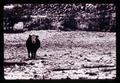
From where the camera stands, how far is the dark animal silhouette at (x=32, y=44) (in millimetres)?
4480

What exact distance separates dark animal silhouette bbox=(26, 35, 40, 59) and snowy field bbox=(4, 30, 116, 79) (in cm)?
6

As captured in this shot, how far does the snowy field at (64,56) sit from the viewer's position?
4.39 metres

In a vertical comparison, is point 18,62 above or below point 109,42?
below

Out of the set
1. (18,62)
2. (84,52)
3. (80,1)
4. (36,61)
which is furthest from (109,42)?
(18,62)

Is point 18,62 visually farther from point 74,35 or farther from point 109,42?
point 109,42

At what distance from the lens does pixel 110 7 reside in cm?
441

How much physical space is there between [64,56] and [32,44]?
0.58 meters

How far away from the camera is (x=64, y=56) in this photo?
4465 millimetres

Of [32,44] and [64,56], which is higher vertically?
[32,44]

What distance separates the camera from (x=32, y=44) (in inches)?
177

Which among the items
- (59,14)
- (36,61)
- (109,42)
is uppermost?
(59,14)

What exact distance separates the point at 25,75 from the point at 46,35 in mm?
747

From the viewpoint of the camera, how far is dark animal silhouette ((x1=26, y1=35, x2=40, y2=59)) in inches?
176

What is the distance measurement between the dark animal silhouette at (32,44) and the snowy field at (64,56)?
2.5 inches
